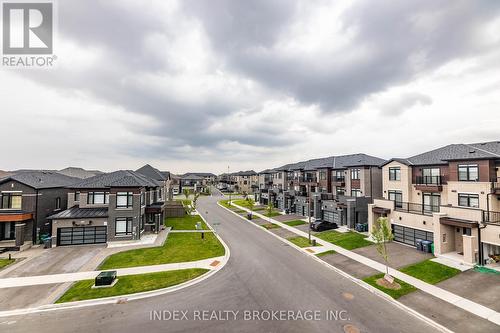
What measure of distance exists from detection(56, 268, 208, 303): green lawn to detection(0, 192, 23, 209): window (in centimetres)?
1736

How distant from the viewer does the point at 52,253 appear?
2319 centimetres

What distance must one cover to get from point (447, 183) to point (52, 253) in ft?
141

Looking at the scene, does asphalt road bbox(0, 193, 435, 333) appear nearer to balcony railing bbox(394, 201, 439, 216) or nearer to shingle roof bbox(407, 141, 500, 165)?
balcony railing bbox(394, 201, 439, 216)

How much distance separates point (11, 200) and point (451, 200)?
48.9 meters

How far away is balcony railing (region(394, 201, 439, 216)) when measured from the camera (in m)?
26.1

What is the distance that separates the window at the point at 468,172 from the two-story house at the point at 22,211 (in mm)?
45633

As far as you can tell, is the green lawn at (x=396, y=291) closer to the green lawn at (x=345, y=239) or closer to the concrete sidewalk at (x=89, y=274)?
the green lawn at (x=345, y=239)

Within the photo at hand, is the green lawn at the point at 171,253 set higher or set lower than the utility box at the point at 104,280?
lower

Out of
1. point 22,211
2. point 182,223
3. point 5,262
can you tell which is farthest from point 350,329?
point 22,211

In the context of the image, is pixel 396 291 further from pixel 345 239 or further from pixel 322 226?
pixel 322 226

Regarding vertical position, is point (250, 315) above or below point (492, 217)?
below

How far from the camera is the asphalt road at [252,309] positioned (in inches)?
453

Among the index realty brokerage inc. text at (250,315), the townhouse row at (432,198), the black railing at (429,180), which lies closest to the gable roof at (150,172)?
the townhouse row at (432,198)

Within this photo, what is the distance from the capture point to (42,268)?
762 inches
